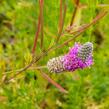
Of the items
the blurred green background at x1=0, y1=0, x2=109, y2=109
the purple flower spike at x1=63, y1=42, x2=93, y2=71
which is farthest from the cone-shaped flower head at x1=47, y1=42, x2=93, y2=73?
the blurred green background at x1=0, y1=0, x2=109, y2=109

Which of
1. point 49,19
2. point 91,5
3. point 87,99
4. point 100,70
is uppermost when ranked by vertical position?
point 49,19

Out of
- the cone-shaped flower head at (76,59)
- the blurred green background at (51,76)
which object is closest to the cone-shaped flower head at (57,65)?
the cone-shaped flower head at (76,59)

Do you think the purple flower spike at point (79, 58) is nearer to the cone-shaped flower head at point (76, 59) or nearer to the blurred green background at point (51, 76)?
the cone-shaped flower head at point (76, 59)

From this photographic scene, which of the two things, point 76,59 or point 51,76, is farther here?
point 51,76

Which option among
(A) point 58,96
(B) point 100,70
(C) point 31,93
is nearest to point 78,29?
(C) point 31,93

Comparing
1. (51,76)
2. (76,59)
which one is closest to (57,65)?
(76,59)

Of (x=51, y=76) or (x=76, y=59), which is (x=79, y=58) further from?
(x=51, y=76)

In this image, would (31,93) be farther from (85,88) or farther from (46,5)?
(46,5)
